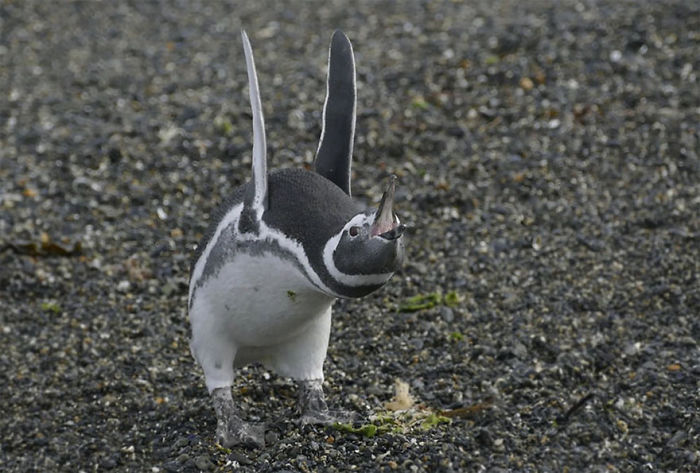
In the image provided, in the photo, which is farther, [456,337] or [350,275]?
[456,337]

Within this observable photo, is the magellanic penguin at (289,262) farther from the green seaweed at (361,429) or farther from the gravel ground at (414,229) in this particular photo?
the gravel ground at (414,229)

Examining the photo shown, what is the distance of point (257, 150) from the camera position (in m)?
2.86

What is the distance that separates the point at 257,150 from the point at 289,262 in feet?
1.05

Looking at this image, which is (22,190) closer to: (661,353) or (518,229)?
(518,229)

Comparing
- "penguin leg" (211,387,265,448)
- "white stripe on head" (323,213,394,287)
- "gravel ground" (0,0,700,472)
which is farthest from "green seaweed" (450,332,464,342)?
"white stripe on head" (323,213,394,287)

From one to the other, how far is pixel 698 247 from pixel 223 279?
235 cm

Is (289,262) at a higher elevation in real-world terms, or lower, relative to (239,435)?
higher

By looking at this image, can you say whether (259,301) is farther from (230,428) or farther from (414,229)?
(414,229)

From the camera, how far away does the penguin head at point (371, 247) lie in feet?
8.13

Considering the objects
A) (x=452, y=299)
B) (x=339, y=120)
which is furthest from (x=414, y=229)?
(x=339, y=120)

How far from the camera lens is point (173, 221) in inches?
199

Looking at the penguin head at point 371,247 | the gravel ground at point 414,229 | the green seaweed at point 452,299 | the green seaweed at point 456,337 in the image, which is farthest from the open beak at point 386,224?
the green seaweed at point 452,299

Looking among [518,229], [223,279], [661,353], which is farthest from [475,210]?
[223,279]

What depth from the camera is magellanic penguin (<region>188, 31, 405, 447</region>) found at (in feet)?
8.41
